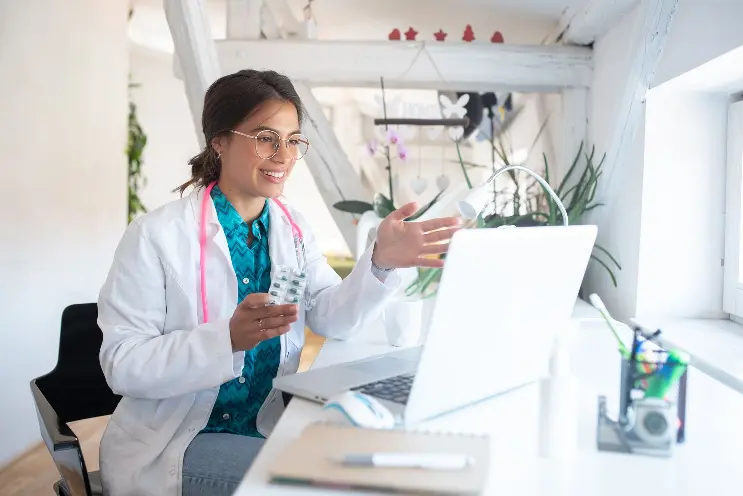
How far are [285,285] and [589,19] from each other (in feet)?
6.38

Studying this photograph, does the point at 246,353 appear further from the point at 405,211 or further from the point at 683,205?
the point at 683,205

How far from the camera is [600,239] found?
2.88 m

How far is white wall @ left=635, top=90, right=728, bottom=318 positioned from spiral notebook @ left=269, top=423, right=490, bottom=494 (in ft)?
5.25

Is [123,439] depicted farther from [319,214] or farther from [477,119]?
[319,214]

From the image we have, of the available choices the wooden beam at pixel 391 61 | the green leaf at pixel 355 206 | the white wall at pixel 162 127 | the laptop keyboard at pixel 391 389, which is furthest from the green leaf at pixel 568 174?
the white wall at pixel 162 127

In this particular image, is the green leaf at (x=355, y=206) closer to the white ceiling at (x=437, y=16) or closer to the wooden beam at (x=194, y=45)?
the wooden beam at (x=194, y=45)

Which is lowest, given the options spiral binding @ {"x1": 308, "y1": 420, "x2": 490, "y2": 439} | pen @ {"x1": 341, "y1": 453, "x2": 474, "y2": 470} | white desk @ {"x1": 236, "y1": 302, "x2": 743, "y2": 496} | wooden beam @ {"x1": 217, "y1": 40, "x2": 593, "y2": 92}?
white desk @ {"x1": 236, "y1": 302, "x2": 743, "y2": 496}

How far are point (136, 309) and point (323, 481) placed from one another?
2.51 ft

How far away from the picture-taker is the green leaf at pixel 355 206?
320 centimetres

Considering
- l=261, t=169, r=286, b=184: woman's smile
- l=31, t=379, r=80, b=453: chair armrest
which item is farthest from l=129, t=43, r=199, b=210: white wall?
l=31, t=379, r=80, b=453: chair armrest

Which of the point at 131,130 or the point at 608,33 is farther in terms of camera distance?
the point at 131,130

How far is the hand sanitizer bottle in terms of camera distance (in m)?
1.06

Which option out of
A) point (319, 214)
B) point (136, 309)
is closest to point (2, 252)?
point (136, 309)

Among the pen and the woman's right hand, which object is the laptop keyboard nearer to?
the woman's right hand
